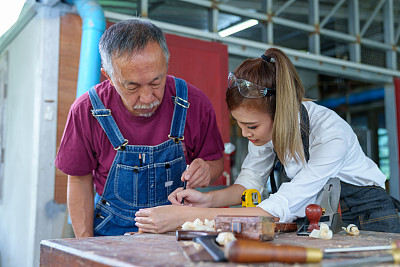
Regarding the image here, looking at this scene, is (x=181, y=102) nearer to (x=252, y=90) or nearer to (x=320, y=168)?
(x=252, y=90)

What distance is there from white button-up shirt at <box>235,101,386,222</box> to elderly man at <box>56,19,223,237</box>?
1.50ft

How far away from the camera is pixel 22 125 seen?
362cm

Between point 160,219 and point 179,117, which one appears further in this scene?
point 179,117

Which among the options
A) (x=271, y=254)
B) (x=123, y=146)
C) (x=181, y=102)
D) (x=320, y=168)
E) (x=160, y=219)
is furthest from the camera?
(x=181, y=102)

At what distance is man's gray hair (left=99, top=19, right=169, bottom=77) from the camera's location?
171 centimetres

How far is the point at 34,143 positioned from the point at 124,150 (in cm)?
154

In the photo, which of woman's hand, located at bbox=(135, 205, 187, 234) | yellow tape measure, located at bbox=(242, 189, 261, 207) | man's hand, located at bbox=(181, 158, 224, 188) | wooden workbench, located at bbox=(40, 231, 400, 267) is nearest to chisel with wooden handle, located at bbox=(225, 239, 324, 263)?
wooden workbench, located at bbox=(40, 231, 400, 267)

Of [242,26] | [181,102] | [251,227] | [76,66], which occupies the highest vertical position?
[242,26]

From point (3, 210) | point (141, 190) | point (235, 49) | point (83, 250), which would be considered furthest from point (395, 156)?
point (83, 250)

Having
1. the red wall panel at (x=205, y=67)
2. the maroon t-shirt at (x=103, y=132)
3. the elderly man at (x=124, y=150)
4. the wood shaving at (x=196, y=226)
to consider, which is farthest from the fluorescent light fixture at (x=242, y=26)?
the wood shaving at (x=196, y=226)

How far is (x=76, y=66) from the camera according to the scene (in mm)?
3203

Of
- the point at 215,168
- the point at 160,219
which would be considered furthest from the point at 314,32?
the point at 160,219

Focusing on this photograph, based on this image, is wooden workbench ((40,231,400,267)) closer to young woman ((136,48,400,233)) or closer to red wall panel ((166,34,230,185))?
young woman ((136,48,400,233))

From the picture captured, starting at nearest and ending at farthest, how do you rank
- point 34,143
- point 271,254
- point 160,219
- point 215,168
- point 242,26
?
1. point 271,254
2. point 160,219
3. point 215,168
4. point 34,143
5. point 242,26
